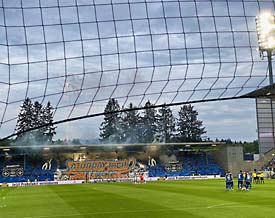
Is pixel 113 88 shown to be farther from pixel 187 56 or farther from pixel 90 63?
pixel 187 56

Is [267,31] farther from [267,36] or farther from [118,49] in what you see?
[118,49]

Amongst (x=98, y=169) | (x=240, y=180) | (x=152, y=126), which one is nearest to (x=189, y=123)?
(x=152, y=126)

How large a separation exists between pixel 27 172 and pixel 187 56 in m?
64.5

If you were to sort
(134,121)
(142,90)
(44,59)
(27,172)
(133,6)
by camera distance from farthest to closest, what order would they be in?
1. (134,121)
2. (27,172)
3. (142,90)
4. (133,6)
5. (44,59)

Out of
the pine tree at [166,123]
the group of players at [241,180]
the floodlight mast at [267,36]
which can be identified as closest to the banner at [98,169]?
the pine tree at [166,123]

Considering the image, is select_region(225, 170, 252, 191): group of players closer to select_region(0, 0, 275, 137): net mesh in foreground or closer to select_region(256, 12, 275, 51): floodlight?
select_region(256, 12, 275, 51): floodlight

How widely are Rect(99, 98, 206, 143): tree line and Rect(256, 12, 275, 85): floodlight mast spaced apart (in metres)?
76.6

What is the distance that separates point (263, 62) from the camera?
986 cm

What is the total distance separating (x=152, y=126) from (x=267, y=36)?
88.7 metres

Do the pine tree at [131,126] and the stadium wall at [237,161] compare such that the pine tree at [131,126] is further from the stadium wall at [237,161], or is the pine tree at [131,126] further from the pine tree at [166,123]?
the stadium wall at [237,161]

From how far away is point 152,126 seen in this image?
99438 millimetres

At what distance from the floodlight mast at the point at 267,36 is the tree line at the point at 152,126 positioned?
76560 millimetres

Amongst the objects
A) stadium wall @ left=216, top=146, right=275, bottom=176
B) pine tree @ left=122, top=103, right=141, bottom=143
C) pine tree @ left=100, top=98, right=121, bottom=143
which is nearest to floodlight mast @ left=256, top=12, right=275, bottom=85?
stadium wall @ left=216, top=146, right=275, bottom=176

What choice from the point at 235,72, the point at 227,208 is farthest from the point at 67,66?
the point at 227,208
